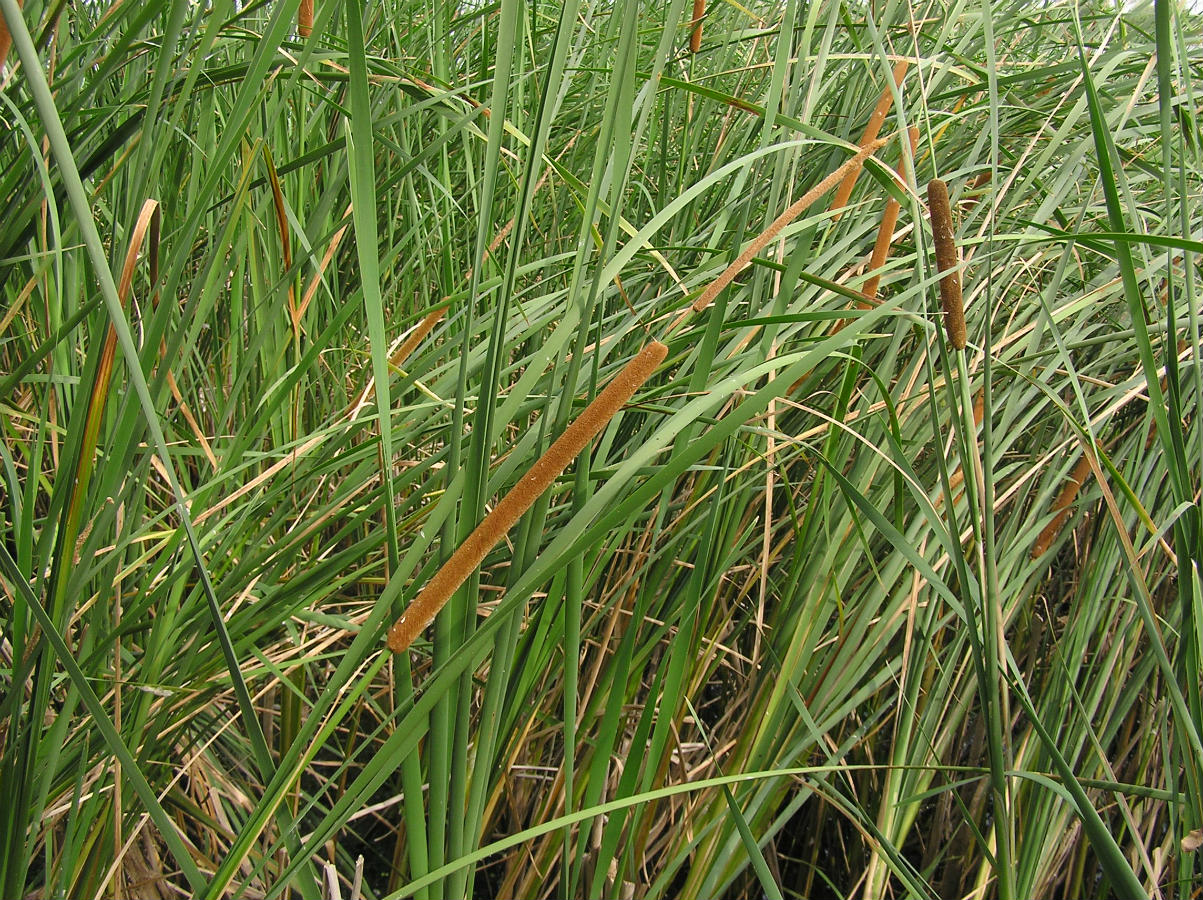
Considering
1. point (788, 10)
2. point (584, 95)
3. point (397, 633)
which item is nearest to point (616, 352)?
point (788, 10)

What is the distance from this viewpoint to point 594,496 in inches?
21.4

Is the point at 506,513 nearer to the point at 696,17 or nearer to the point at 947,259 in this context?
the point at 947,259

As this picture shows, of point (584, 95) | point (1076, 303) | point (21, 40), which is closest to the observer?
point (21, 40)

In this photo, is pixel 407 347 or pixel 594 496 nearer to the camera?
pixel 594 496

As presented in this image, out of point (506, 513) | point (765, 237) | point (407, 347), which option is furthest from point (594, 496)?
point (407, 347)

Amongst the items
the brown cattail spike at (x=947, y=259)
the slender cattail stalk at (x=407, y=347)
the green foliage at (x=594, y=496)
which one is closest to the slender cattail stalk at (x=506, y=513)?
the green foliage at (x=594, y=496)

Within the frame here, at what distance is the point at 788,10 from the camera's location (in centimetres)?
75

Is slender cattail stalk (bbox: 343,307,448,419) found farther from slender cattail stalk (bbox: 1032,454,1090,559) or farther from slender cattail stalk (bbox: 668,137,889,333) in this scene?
slender cattail stalk (bbox: 1032,454,1090,559)

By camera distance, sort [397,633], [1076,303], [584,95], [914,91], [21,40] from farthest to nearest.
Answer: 1. [584,95]
2. [914,91]
3. [1076,303]
4. [397,633]
5. [21,40]

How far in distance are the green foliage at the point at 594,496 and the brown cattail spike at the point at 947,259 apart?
0.02 metres

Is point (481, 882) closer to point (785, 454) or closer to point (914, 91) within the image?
point (785, 454)

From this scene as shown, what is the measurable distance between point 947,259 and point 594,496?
0.26 metres

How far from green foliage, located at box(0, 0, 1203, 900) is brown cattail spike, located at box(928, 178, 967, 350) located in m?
0.02

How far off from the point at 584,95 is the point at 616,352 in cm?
90
